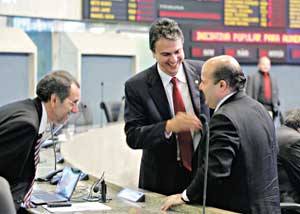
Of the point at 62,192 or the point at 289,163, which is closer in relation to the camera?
the point at 62,192

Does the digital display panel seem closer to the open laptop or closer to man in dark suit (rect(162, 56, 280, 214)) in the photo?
the open laptop

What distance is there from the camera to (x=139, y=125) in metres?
2.93

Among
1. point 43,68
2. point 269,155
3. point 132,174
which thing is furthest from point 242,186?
point 43,68

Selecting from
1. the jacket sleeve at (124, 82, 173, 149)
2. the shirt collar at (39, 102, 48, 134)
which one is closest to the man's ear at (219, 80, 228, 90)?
the jacket sleeve at (124, 82, 173, 149)

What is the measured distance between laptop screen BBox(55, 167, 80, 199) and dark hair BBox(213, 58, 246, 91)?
3.05 feet

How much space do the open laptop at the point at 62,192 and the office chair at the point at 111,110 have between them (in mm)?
4012

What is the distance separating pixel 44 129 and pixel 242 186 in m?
0.86

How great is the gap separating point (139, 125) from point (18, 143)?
25.2 inches

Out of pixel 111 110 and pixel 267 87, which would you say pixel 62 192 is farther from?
pixel 267 87

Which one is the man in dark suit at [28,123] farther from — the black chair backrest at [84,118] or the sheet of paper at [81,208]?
the black chair backrest at [84,118]

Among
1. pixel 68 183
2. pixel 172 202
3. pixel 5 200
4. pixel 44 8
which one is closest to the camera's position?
pixel 5 200

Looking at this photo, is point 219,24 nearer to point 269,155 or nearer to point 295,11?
point 295,11

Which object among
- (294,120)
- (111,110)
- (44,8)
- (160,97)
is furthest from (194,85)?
(111,110)

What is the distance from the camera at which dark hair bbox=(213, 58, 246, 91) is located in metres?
2.46
